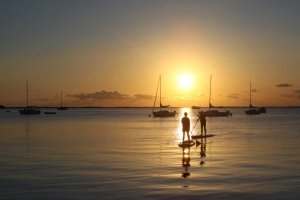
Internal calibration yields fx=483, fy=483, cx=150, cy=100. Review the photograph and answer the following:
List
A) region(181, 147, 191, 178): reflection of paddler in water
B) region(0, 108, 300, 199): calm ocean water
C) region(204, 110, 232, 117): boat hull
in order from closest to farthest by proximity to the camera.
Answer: region(0, 108, 300, 199): calm ocean water → region(181, 147, 191, 178): reflection of paddler in water → region(204, 110, 232, 117): boat hull

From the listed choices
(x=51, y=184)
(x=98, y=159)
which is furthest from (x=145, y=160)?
(x=51, y=184)

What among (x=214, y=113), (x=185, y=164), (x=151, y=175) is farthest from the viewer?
(x=214, y=113)

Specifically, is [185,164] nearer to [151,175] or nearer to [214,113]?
[151,175]

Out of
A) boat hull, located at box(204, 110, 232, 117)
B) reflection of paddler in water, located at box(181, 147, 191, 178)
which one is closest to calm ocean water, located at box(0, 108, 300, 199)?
reflection of paddler in water, located at box(181, 147, 191, 178)

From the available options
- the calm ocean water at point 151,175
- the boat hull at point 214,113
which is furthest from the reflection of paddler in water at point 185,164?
the boat hull at point 214,113

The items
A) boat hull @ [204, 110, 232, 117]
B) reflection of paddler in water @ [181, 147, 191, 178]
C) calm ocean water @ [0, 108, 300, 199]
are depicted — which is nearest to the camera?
calm ocean water @ [0, 108, 300, 199]

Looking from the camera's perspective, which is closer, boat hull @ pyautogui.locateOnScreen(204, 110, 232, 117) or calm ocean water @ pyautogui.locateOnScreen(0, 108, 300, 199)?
calm ocean water @ pyautogui.locateOnScreen(0, 108, 300, 199)

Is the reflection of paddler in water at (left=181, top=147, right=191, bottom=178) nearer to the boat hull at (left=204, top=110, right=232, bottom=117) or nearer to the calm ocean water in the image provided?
the calm ocean water

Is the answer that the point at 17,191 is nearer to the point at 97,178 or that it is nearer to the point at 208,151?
the point at 97,178

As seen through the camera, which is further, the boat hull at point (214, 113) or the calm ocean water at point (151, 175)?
the boat hull at point (214, 113)

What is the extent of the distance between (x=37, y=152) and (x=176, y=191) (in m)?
16.7

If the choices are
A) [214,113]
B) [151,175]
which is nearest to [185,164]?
[151,175]

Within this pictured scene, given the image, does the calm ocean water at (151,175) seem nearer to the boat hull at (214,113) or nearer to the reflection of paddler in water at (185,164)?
the reflection of paddler in water at (185,164)

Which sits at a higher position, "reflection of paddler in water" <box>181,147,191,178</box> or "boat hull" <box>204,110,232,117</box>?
"reflection of paddler in water" <box>181,147,191,178</box>
